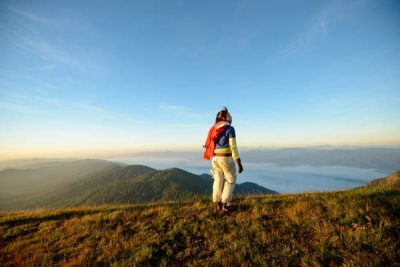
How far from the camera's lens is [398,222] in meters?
4.18

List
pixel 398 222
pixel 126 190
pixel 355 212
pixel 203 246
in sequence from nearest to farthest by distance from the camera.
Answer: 1. pixel 398 222
2. pixel 203 246
3. pixel 355 212
4. pixel 126 190

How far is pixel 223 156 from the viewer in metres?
6.07

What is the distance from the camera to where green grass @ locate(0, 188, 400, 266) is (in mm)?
3741

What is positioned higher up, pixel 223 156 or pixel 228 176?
pixel 223 156

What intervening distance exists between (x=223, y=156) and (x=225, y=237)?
7.52 ft

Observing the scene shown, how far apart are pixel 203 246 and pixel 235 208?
240 cm

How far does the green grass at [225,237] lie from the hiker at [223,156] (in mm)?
616

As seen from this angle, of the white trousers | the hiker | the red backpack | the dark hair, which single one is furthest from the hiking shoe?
the dark hair

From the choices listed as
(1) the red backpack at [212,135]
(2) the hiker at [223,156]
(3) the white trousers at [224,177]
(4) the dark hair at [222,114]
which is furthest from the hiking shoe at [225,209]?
(4) the dark hair at [222,114]

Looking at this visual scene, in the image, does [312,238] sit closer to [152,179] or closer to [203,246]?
[203,246]

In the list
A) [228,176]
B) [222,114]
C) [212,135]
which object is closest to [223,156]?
[228,176]

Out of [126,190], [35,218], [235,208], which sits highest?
[235,208]

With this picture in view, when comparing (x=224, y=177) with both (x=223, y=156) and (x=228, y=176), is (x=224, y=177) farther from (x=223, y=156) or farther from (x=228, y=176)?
(x=223, y=156)

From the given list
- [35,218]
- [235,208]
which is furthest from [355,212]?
[35,218]
